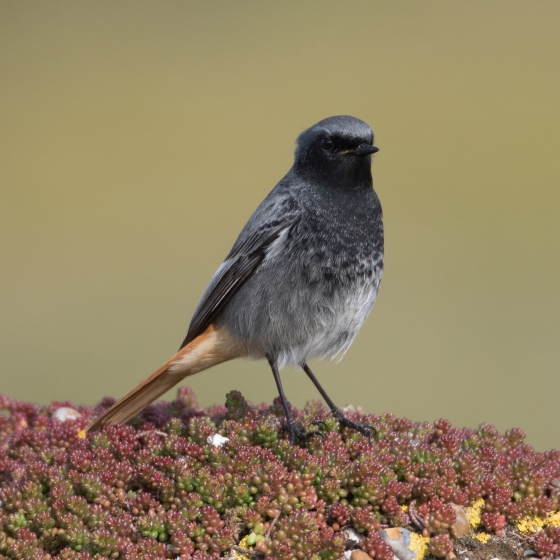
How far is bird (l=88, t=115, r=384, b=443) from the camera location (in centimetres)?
573

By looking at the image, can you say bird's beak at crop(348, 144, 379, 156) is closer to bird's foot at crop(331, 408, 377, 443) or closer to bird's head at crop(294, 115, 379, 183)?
bird's head at crop(294, 115, 379, 183)

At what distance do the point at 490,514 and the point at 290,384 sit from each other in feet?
27.7

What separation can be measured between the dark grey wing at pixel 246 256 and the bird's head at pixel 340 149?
13.8 inches

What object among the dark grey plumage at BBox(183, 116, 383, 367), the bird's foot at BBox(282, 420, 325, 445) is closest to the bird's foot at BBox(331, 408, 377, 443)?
the bird's foot at BBox(282, 420, 325, 445)

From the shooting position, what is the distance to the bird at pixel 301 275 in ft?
18.8

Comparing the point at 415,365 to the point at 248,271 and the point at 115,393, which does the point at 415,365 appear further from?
the point at 248,271

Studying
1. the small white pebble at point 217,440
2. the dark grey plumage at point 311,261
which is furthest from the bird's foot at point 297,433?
the dark grey plumage at point 311,261

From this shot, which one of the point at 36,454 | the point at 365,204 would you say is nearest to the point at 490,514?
the point at 365,204

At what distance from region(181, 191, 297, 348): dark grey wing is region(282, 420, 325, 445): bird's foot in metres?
1.14

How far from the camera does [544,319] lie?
44.6 feet

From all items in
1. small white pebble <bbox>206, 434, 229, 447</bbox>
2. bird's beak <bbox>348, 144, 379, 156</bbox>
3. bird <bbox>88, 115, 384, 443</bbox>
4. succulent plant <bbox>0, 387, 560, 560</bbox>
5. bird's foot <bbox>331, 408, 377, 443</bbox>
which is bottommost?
succulent plant <bbox>0, 387, 560, 560</bbox>

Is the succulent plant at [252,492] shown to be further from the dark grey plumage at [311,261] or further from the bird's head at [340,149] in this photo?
the bird's head at [340,149]

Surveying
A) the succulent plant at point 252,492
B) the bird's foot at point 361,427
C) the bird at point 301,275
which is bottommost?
the succulent plant at point 252,492

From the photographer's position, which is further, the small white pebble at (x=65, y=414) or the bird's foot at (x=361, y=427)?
the small white pebble at (x=65, y=414)
